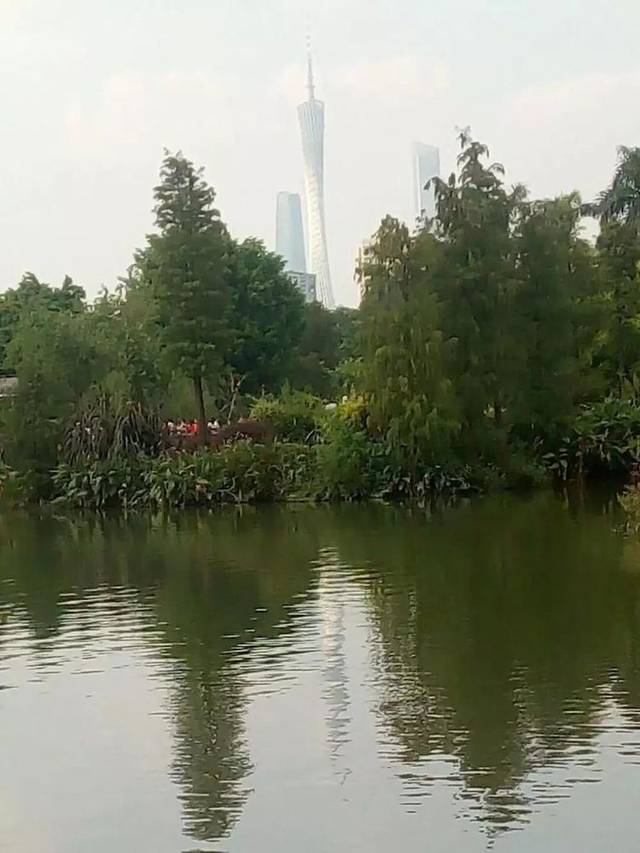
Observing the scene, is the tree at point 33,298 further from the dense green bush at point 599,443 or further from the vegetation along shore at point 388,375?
the dense green bush at point 599,443

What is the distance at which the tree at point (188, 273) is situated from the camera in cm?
2530

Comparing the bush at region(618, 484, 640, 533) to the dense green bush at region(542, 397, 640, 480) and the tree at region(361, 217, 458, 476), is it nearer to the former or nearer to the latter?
the tree at region(361, 217, 458, 476)

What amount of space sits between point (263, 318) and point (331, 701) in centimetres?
2979

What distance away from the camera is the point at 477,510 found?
67.1 ft

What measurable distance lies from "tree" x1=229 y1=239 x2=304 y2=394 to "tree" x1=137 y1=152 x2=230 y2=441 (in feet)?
33.5

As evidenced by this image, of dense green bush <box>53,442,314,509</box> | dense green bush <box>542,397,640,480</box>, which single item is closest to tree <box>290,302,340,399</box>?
dense green bush <box>53,442,314,509</box>

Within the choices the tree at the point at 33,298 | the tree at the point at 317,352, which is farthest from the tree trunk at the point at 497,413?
the tree at the point at 33,298

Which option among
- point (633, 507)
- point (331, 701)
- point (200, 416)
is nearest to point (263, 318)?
point (200, 416)

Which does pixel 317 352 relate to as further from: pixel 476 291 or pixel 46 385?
pixel 476 291

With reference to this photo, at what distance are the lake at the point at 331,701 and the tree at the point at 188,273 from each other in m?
9.81

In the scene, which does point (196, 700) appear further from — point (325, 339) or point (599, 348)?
point (325, 339)

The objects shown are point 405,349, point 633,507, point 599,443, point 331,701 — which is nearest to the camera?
point 331,701

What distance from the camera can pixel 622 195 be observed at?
30.1m

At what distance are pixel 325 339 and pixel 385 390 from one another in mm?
22346
